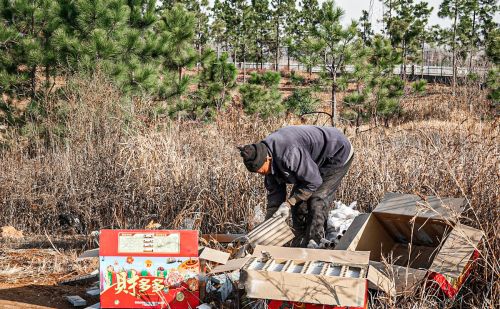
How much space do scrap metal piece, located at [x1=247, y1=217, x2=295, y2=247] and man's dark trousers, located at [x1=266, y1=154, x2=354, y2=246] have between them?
1.78 ft

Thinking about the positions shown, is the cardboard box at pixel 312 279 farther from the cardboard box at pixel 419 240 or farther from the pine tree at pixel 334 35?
the pine tree at pixel 334 35

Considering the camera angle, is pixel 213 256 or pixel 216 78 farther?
pixel 216 78

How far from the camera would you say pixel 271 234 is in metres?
4.43

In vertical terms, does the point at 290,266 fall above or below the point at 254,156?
below

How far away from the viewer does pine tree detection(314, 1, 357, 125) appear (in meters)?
14.8

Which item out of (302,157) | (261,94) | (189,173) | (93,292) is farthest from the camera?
(261,94)

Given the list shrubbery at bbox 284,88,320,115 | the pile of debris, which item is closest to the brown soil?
the pile of debris

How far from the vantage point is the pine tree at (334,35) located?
14750mm

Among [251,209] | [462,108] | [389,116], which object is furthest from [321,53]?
[251,209]

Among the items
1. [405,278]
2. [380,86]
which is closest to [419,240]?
[405,278]

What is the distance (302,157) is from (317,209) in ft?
1.88

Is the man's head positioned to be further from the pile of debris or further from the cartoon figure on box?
the cartoon figure on box

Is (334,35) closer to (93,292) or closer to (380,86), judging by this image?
(380,86)

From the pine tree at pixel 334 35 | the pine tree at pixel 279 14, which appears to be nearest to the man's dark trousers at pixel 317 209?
the pine tree at pixel 334 35
